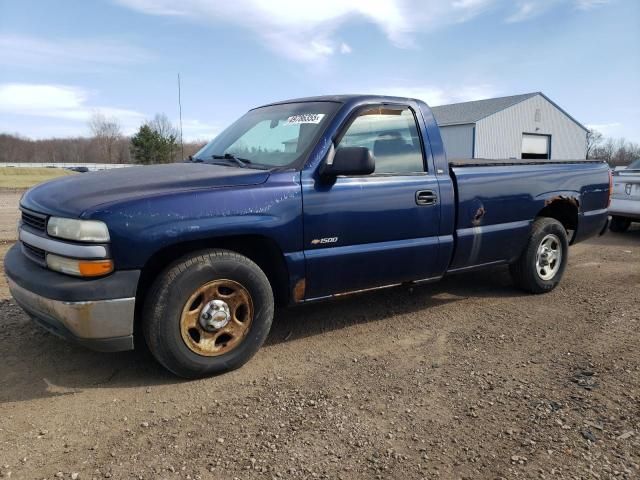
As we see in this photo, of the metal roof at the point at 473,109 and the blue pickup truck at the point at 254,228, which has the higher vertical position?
the metal roof at the point at 473,109

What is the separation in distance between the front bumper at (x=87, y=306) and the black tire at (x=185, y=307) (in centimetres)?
15

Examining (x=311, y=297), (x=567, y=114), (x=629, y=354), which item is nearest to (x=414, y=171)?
(x=311, y=297)

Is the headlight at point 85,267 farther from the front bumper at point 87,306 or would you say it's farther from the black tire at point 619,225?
the black tire at point 619,225

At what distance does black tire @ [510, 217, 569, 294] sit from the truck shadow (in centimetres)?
19

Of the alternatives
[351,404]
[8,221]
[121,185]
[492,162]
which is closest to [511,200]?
[492,162]

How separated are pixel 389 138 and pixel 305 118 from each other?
0.72 m

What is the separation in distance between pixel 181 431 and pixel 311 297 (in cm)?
134

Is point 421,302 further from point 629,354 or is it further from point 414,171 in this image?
point 629,354

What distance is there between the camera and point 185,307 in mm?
3090

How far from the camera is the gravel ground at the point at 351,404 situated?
241 centimetres

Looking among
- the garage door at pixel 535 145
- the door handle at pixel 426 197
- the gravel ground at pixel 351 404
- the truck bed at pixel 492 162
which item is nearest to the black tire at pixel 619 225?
the truck bed at pixel 492 162

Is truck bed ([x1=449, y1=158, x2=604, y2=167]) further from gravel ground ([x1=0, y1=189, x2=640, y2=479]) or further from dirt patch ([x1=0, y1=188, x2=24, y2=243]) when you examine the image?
dirt patch ([x1=0, y1=188, x2=24, y2=243])

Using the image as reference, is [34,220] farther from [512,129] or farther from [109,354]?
[512,129]

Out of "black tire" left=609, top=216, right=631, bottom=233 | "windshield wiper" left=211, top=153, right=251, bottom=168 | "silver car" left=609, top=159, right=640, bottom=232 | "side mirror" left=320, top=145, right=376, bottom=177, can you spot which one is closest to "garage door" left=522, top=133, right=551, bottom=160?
"black tire" left=609, top=216, right=631, bottom=233
